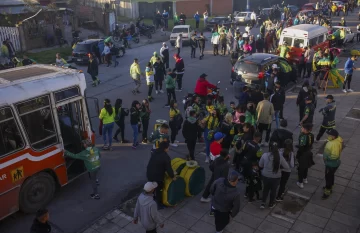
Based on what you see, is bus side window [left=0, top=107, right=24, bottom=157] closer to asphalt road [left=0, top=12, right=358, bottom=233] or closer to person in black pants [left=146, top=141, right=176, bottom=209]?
asphalt road [left=0, top=12, right=358, bottom=233]

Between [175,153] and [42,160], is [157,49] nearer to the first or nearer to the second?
[175,153]

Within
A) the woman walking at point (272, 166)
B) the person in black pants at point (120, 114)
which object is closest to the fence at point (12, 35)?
the person in black pants at point (120, 114)

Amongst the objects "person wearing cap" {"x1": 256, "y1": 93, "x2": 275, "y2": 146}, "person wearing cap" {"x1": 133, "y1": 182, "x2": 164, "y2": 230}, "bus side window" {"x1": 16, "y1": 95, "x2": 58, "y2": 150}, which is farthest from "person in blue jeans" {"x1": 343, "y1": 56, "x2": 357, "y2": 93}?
"bus side window" {"x1": 16, "y1": 95, "x2": 58, "y2": 150}

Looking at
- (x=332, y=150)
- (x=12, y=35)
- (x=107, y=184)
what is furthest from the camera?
(x=12, y=35)

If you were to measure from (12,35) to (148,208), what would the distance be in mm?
21954

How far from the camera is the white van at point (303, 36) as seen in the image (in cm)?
1877

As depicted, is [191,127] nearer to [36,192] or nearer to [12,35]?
[36,192]

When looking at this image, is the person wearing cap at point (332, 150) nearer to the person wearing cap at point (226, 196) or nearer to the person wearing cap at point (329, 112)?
the person wearing cap at point (329, 112)

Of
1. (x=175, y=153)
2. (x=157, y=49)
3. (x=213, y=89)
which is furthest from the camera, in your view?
(x=157, y=49)

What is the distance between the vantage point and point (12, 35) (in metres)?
23.9

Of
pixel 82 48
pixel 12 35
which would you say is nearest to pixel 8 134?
pixel 82 48

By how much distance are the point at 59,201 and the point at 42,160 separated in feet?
4.11

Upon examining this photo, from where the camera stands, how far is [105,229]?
7461 millimetres

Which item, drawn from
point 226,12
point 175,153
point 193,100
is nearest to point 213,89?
point 193,100
